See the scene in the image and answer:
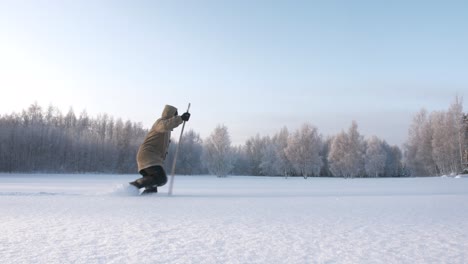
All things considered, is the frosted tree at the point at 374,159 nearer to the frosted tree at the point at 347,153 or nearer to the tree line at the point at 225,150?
the tree line at the point at 225,150

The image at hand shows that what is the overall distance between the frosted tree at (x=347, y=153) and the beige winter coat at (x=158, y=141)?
4912 cm

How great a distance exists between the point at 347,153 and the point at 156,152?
5004 centimetres

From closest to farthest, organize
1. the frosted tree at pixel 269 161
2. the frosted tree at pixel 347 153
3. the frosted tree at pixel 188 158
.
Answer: the frosted tree at pixel 347 153
the frosted tree at pixel 188 158
the frosted tree at pixel 269 161

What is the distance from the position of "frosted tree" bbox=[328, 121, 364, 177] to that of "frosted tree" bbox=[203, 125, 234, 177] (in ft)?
59.2

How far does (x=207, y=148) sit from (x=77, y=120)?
3469 cm

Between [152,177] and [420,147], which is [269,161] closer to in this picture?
[420,147]

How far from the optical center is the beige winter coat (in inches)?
368

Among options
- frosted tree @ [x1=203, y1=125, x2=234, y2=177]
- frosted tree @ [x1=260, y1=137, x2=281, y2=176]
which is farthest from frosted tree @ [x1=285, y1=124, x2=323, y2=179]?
frosted tree @ [x1=260, y1=137, x2=281, y2=176]

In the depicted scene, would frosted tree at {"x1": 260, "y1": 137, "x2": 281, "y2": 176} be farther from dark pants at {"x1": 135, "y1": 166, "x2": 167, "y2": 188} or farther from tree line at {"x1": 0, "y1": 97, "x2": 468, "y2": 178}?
dark pants at {"x1": 135, "y1": 166, "x2": 167, "y2": 188}

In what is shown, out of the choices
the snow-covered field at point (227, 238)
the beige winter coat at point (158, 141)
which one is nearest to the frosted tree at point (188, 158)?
the beige winter coat at point (158, 141)

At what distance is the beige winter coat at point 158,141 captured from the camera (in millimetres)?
9359

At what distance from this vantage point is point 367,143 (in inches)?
2643

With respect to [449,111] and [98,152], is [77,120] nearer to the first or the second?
[98,152]

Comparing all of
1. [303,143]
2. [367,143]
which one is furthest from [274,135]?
[303,143]
